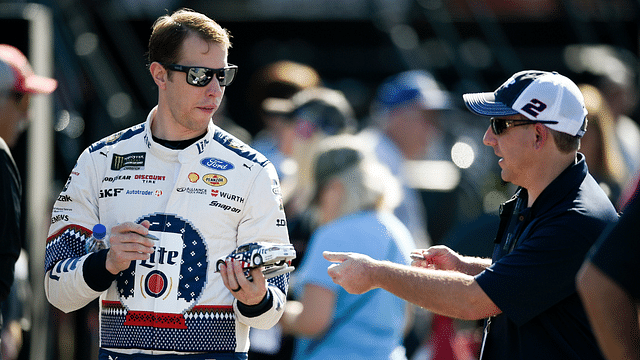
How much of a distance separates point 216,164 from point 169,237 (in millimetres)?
367

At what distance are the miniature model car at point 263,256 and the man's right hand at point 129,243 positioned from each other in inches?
11.3

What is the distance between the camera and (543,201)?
3105 millimetres

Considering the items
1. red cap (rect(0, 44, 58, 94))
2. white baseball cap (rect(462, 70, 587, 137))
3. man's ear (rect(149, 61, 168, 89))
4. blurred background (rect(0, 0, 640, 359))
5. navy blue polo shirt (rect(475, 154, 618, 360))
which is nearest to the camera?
navy blue polo shirt (rect(475, 154, 618, 360))

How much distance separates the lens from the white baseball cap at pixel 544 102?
3.13m

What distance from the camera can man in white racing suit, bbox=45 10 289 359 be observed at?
3213 millimetres

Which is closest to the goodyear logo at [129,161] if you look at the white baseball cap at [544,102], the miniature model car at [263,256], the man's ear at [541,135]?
the miniature model car at [263,256]

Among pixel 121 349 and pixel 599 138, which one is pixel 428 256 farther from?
pixel 599 138

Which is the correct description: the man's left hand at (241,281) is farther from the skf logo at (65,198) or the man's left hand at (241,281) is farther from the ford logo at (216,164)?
the skf logo at (65,198)

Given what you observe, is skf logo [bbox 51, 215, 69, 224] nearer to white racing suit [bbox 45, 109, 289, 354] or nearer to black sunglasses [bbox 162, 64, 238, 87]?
white racing suit [bbox 45, 109, 289, 354]

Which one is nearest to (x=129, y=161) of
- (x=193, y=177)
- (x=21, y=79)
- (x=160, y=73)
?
(x=193, y=177)

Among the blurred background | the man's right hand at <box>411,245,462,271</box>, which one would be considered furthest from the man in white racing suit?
the blurred background

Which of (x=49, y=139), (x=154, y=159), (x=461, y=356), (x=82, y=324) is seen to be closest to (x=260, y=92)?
→ (x=49, y=139)

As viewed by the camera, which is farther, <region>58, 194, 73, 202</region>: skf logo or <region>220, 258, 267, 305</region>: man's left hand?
<region>58, 194, 73, 202</region>: skf logo

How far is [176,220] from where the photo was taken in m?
3.25
